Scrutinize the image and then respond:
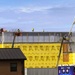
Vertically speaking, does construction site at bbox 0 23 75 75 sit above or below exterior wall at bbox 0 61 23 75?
above

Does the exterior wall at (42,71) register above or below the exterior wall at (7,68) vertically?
below

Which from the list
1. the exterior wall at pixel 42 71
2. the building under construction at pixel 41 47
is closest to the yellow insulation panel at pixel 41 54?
the building under construction at pixel 41 47

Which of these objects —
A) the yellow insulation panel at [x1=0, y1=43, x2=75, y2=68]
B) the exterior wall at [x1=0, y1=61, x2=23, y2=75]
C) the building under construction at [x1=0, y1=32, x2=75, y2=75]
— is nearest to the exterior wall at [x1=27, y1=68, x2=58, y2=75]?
the exterior wall at [x1=0, y1=61, x2=23, y2=75]

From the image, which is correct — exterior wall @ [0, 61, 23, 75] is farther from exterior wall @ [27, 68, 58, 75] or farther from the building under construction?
the building under construction

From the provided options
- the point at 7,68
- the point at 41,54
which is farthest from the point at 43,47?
the point at 7,68

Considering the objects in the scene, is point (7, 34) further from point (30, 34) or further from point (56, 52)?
point (56, 52)

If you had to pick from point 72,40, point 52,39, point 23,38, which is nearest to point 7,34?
point 23,38

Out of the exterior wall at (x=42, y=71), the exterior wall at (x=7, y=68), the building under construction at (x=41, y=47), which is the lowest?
the exterior wall at (x=42, y=71)

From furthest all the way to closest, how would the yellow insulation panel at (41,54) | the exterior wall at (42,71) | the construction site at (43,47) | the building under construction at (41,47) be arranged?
the yellow insulation panel at (41,54)
the building under construction at (41,47)
the construction site at (43,47)
the exterior wall at (42,71)

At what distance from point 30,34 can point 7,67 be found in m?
75.9

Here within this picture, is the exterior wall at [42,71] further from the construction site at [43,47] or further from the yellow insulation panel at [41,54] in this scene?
the yellow insulation panel at [41,54]

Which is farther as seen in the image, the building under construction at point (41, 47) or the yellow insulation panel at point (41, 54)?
the yellow insulation panel at point (41, 54)

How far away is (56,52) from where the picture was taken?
432 ft

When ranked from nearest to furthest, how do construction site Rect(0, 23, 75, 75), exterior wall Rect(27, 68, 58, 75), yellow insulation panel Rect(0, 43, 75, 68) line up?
1. exterior wall Rect(27, 68, 58, 75)
2. construction site Rect(0, 23, 75, 75)
3. yellow insulation panel Rect(0, 43, 75, 68)
